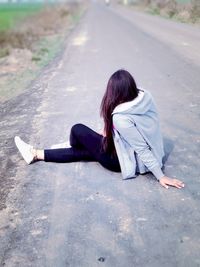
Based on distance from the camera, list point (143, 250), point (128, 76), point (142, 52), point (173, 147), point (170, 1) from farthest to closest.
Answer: point (170, 1) → point (142, 52) → point (173, 147) → point (128, 76) → point (143, 250)

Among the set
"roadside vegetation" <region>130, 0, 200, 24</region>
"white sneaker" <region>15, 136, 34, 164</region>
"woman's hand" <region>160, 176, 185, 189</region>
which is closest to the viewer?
"woman's hand" <region>160, 176, 185, 189</region>

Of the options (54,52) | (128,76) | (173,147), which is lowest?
(54,52)

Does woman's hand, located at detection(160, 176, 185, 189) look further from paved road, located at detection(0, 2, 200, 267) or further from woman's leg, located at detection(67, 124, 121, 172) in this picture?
woman's leg, located at detection(67, 124, 121, 172)

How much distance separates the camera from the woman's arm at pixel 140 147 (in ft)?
14.4

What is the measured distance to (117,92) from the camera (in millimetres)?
4324

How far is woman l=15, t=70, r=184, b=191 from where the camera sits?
14.3 feet

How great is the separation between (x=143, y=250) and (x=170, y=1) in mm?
37833

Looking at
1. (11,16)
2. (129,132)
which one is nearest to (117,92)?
(129,132)

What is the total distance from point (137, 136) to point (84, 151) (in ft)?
3.08

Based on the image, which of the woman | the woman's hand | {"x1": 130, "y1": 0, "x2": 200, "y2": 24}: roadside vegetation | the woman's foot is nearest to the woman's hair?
the woman

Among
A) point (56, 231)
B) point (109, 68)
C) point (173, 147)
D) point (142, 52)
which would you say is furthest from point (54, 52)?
point (56, 231)

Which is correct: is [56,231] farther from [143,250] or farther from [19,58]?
[19,58]

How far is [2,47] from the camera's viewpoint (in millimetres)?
19281

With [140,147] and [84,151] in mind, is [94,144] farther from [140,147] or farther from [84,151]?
[140,147]
